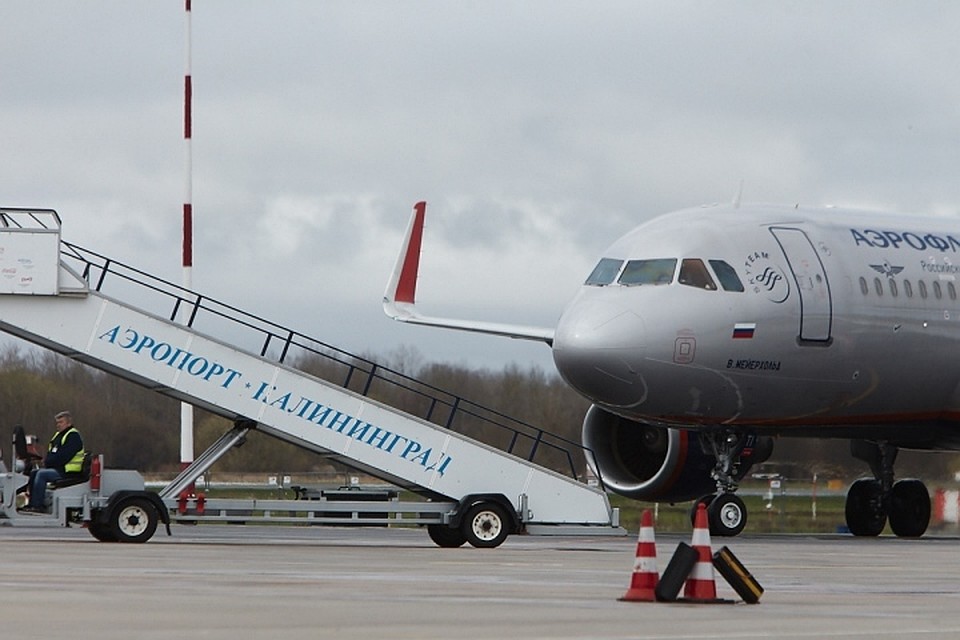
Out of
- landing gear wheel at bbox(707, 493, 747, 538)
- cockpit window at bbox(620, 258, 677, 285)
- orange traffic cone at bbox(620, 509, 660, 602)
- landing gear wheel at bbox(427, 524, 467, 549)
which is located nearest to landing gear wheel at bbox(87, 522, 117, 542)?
landing gear wheel at bbox(427, 524, 467, 549)

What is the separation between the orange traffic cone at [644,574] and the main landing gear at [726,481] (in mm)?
11454

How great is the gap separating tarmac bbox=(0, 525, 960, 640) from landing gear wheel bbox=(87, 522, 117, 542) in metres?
0.50

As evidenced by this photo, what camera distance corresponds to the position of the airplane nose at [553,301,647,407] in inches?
851

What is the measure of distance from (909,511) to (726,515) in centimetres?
483

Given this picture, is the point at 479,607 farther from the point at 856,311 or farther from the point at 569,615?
the point at 856,311

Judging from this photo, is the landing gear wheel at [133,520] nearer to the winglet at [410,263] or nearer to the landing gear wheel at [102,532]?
the landing gear wheel at [102,532]

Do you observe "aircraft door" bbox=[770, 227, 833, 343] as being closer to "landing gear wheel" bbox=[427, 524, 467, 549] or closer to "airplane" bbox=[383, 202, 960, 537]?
"airplane" bbox=[383, 202, 960, 537]

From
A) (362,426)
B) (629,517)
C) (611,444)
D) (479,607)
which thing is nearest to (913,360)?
(611,444)

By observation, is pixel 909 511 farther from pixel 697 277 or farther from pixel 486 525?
pixel 486 525

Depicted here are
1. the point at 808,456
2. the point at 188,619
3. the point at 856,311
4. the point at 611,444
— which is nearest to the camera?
the point at 188,619

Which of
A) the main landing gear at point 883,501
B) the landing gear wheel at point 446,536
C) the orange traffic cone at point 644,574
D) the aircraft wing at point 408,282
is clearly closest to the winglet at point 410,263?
the aircraft wing at point 408,282

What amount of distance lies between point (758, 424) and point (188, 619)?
49.8 ft

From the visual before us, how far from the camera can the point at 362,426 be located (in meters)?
21.0

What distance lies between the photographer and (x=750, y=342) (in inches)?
878
